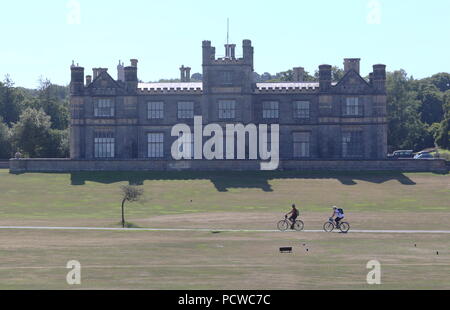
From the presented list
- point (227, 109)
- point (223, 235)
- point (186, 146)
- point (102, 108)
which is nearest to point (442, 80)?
point (227, 109)

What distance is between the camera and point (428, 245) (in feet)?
145

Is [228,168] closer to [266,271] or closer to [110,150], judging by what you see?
[110,150]

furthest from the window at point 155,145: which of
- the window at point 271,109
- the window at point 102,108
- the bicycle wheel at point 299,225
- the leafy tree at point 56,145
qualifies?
the bicycle wheel at point 299,225

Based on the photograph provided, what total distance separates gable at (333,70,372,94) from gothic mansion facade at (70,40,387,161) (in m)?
0.10

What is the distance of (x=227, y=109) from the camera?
91188 mm

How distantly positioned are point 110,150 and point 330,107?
77.7ft

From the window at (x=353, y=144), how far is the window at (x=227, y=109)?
474 inches

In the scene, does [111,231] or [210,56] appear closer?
[111,231]

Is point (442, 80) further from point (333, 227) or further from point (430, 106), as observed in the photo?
point (333, 227)

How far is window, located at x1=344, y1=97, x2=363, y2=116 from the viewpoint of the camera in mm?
90938

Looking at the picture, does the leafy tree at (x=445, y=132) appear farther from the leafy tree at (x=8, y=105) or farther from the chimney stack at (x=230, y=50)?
the leafy tree at (x=8, y=105)

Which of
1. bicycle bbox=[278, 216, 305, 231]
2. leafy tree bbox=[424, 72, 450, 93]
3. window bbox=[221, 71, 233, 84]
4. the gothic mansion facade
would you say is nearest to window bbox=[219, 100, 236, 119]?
the gothic mansion facade

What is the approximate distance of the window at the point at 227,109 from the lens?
299 feet
